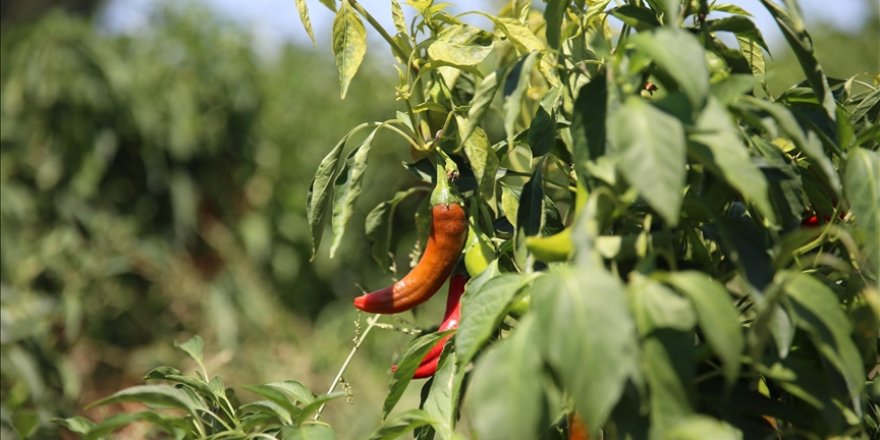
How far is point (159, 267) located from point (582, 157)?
319 centimetres

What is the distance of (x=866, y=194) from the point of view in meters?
0.72

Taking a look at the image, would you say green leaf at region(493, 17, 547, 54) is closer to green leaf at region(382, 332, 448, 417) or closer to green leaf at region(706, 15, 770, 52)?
green leaf at region(706, 15, 770, 52)

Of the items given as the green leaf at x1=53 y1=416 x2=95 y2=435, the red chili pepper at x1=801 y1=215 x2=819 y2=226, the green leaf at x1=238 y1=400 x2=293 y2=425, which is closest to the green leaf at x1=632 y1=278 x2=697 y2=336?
the green leaf at x1=238 y1=400 x2=293 y2=425

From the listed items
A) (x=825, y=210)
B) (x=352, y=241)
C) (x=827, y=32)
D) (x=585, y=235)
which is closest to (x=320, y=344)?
(x=352, y=241)

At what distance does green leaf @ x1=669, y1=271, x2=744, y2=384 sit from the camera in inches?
23.4

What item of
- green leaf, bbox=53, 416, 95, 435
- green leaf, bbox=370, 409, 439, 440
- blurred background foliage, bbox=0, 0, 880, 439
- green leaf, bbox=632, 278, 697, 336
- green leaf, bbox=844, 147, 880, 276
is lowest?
blurred background foliage, bbox=0, 0, 880, 439

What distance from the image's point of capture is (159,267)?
370 cm

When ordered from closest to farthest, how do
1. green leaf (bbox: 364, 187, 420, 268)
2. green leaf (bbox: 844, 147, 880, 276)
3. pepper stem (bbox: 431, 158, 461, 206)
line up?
green leaf (bbox: 844, 147, 880, 276) → pepper stem (bbox: 431, 158, 461, 206) → green leaf (bbox: 364, 187, 420, 268)

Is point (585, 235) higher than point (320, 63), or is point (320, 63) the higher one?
point (585, 235)

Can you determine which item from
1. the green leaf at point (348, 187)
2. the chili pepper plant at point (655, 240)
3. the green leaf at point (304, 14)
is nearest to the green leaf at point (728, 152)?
the chili pepper plant at point (655, 240)

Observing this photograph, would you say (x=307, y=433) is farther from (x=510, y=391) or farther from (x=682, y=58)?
(x=682, y=58)

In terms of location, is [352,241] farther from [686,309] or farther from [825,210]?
[686,309]

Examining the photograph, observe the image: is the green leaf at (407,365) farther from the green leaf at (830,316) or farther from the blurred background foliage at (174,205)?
the blurred background foliage at (174,205)

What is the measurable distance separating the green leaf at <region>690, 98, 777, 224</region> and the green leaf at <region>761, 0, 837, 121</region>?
18 centimetres
